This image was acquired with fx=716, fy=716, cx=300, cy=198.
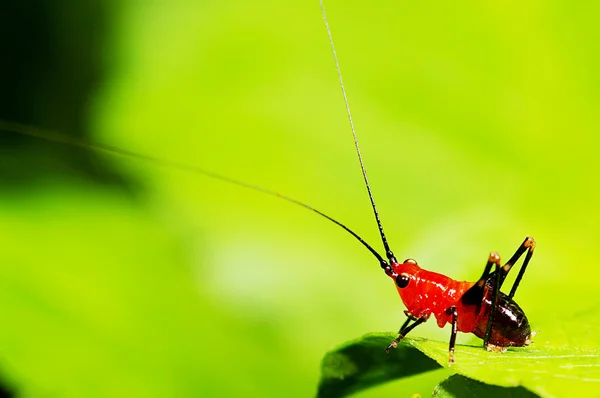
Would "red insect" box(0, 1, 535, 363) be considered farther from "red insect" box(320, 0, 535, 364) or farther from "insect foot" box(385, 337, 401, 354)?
"insect foot" box(385, 337, 401, 354)

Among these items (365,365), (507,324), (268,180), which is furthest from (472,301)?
(268,180)

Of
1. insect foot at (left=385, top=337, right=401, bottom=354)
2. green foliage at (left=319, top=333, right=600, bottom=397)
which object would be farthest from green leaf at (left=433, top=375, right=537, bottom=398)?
insect foot at (left=385, top=337, right=401, bottom=354)

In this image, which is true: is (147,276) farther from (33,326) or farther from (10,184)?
(10,184)

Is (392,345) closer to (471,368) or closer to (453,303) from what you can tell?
(471,368)

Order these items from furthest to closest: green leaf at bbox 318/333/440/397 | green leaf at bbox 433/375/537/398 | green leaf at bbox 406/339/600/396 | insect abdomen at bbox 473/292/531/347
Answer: insect abdomen at bbox 473/292/531/347, green leaf at bbox 318/333/440/397, green leaf at bbox 433/375/537/398, green leaf at bbox 406/339/600/396

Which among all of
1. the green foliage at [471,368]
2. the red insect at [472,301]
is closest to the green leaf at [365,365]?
the green foliage at [471,368]

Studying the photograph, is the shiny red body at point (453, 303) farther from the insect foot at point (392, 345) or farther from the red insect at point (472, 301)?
the insect foot at point (392, 345)
